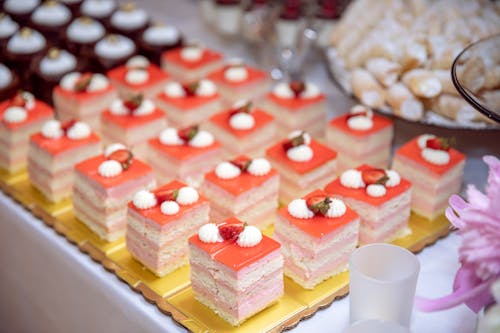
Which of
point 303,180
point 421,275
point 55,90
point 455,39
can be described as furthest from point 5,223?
point 455,39

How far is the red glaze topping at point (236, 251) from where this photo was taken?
2.20 meters

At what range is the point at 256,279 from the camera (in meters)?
2.26

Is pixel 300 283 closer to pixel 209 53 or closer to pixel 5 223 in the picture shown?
pixel 5 223

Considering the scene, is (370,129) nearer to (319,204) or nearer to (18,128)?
(319,204)

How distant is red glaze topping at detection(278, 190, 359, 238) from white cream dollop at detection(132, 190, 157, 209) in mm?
415

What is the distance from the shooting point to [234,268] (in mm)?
2178

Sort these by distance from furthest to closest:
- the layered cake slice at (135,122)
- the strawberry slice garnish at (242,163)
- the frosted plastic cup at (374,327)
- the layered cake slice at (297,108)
A: the layered cake slice at (297,108) → the layered cake slice at (135,122) → the strawberry slice garnish at (242,163) → the frosted plastic cup at (374,327)

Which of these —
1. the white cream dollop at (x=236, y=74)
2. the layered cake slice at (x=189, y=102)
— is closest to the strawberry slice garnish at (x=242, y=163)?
the layered cake slice at (x=189, y=102)

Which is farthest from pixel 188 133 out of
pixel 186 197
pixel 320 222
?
pixel 320 222

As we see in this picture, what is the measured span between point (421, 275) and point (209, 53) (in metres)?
1.71

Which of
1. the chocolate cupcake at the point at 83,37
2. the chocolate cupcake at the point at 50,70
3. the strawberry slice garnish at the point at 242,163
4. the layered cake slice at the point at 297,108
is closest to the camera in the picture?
the strawberry slice garnish at the point at 242,163

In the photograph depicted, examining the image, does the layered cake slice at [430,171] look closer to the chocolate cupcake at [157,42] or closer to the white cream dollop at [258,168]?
the white cream dollop at [258,168]

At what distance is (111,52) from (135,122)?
761mm

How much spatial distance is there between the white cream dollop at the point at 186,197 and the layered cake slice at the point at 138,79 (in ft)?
3.55
